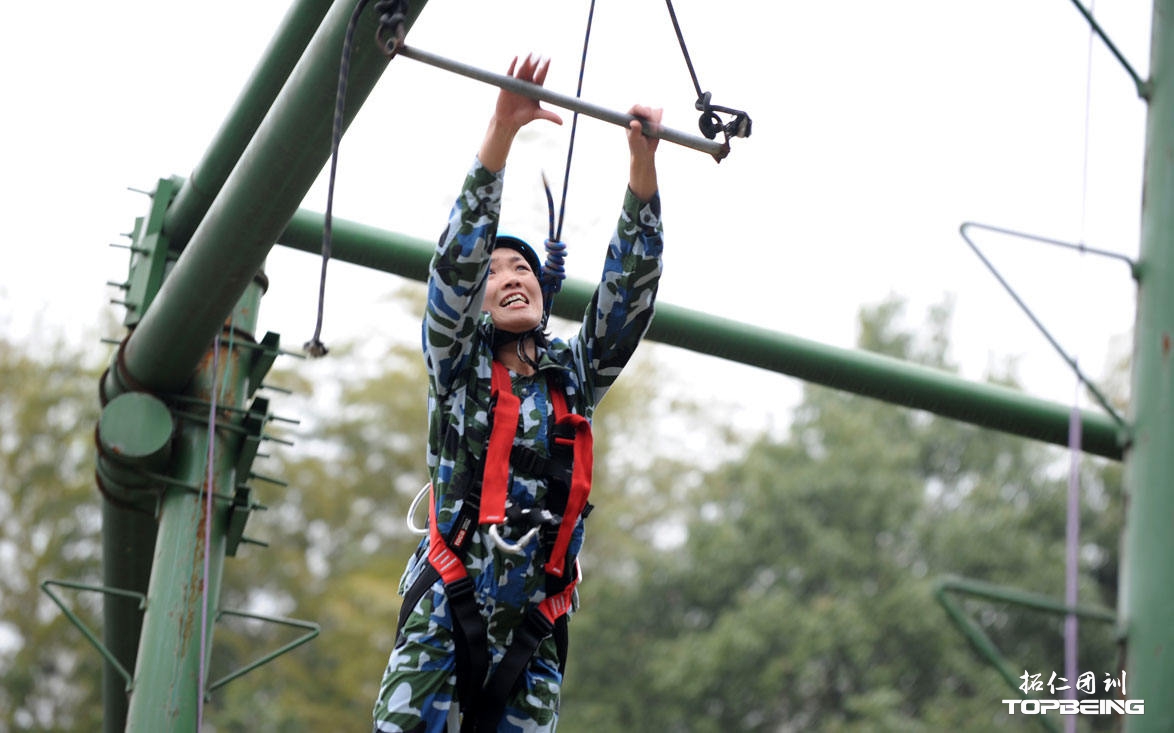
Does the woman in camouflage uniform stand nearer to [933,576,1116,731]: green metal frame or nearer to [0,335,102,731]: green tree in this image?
[933,576,1116,731]: green metal frame

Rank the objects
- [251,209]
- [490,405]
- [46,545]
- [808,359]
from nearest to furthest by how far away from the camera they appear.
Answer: [490,405], [251,209], [808,359], [46,545]

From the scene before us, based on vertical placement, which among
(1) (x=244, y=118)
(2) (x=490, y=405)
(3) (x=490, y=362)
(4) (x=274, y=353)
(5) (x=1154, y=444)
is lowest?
(2) (x=490, y=405)

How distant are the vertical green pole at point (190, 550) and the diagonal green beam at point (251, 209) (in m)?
0.15

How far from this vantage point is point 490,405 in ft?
10.1

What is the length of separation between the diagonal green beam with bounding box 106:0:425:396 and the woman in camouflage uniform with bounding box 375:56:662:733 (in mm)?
396

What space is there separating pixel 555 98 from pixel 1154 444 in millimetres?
1698

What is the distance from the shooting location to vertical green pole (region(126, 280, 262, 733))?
434cm

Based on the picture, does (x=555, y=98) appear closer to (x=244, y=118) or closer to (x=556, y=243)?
(x=556, y=243)

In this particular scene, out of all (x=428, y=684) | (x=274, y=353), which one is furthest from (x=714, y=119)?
(x=274, y=353)

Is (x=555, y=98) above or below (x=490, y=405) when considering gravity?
above

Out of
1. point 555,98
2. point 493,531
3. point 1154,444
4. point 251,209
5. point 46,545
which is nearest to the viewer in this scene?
point 555,98

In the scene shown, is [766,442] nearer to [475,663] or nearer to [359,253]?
[359,253]

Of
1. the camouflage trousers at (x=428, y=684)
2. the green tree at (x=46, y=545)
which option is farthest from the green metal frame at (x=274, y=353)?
the green tree at (x=46, y=545)

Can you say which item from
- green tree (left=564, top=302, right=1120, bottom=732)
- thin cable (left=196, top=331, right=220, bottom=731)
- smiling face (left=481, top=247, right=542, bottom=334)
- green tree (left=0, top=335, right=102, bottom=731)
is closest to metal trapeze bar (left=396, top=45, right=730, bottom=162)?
smiling face (left=481, top=247, right=542, bottom=334)
